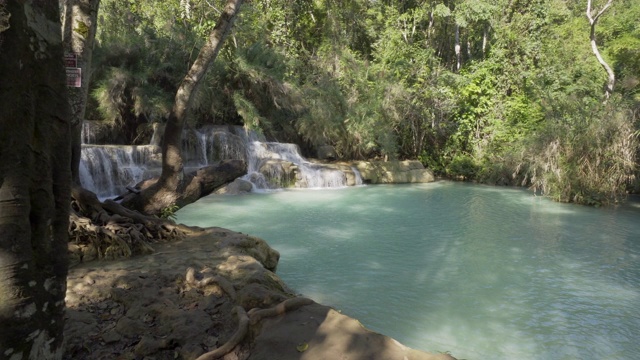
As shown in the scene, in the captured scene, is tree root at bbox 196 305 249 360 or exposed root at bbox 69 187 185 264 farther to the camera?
exposed root at bbox 69 187 185 264

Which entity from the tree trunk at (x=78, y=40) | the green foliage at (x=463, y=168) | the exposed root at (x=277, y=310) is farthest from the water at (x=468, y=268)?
the green foliage at (x=463, y=168)

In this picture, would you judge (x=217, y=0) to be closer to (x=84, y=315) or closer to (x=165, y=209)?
(x=165, y=209)

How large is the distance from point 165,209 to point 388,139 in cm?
1342

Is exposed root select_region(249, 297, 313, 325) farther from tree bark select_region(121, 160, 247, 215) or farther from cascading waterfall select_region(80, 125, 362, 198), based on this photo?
cascading waterfall select_region(80, 125, 362, 198)

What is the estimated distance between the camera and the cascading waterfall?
12.2 metres

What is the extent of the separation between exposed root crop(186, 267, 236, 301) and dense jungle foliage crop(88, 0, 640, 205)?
12.3m

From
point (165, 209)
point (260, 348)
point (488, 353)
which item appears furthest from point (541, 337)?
point (165, 209)

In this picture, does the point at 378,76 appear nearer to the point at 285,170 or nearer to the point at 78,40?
the point at 285,170

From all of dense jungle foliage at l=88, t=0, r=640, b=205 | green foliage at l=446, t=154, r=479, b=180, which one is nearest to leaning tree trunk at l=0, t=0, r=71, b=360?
dense jungle foliage at l=88, t=0, r=640, b=205

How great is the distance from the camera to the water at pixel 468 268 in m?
4.55

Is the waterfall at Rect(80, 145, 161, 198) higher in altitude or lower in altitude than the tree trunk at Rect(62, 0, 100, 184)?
lower

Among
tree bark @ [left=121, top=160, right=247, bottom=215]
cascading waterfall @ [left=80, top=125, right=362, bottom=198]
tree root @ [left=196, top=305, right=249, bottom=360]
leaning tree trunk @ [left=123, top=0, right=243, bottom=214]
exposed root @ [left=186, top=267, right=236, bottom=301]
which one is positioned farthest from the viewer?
cascading waterfall @ [left=80, top=125, right=362, bottom=198]

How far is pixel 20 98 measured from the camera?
1.58 metres

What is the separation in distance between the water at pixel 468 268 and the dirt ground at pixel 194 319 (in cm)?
170
